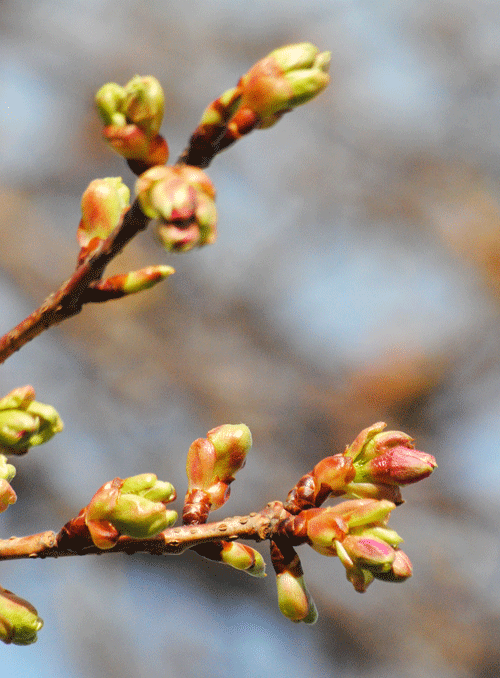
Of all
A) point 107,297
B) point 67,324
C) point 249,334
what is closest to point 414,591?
point 249,334

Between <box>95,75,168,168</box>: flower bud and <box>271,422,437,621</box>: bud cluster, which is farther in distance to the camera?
<box>271,422,437,621</box>: bud cluster

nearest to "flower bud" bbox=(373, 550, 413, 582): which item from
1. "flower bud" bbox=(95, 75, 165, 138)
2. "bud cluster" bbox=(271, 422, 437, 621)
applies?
"bud cluster" bbox=(271, 422, 437, 621)

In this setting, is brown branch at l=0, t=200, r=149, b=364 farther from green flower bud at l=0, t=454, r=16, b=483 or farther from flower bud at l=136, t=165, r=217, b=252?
green flower bud at l=0, t=454, r=16, b=483

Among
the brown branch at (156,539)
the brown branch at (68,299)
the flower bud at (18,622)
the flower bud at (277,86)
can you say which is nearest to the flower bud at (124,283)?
the brown branch at (68,299)

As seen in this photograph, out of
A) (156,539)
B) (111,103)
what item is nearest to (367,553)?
(156,539)

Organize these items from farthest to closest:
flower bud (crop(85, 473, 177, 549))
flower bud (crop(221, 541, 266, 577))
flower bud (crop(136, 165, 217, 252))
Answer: flower bud (crop(221, 541, 266, 577))
flower bud (crop(85, 473, 177, 549))
flower bud (crop(136, 165, 217, 252))

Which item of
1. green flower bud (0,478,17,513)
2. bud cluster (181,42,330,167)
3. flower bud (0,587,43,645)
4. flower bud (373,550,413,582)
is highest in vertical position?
bud cluster (181,42,330,167)
